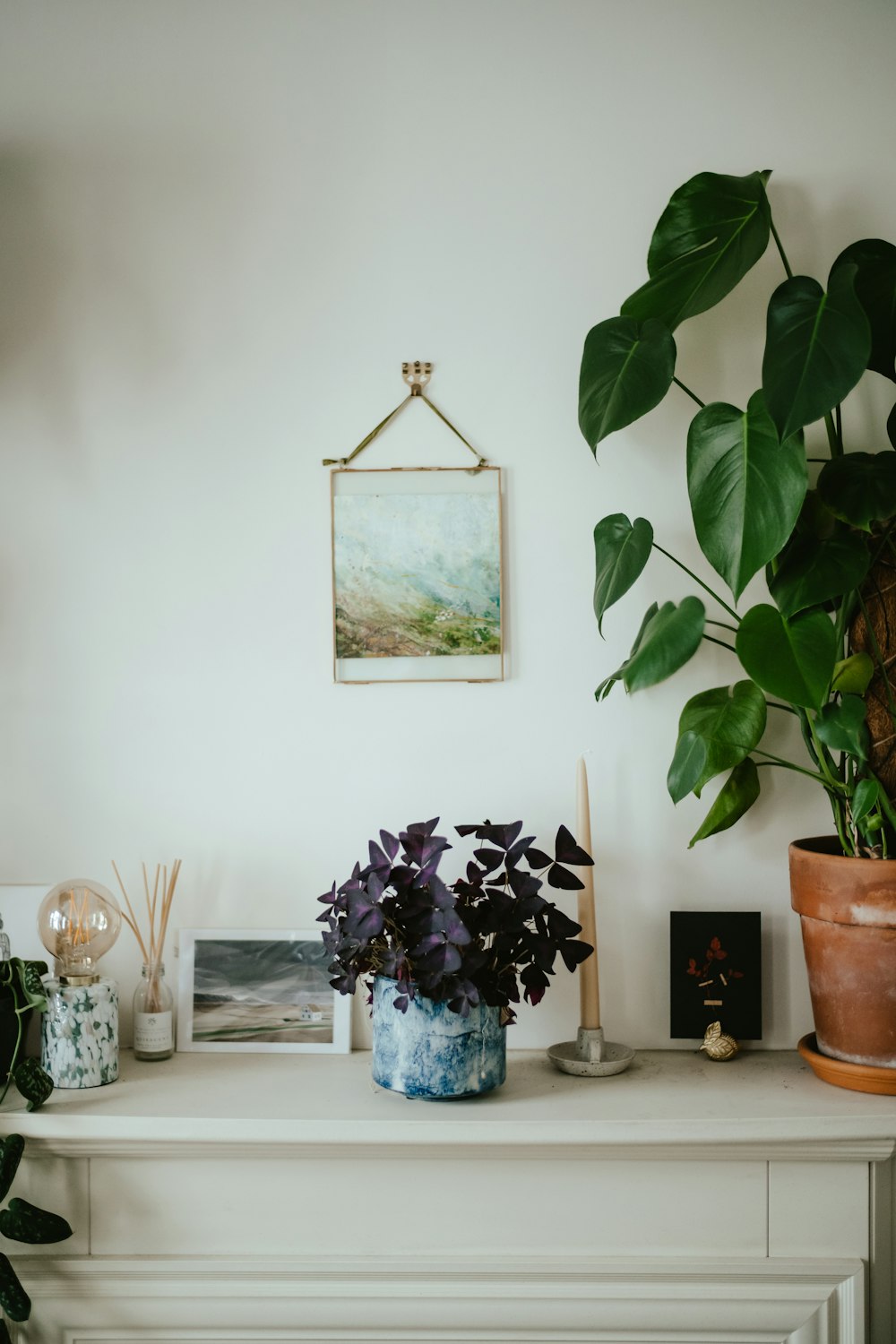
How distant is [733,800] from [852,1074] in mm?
376

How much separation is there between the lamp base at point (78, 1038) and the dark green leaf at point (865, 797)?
1014mm

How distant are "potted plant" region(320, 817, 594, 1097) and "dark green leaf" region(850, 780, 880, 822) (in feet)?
1.14

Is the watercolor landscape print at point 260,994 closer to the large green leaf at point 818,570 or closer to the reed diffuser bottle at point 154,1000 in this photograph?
the reed diffuser bottle at point 154,1000

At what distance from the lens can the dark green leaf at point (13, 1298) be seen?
1.23 meters

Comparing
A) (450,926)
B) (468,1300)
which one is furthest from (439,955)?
(468,1300)

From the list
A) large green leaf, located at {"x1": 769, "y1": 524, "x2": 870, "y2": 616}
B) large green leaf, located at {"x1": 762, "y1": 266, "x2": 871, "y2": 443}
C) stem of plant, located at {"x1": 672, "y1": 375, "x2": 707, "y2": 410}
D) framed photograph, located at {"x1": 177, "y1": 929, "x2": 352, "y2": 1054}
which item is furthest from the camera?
framed photograph, located at {"x1": 177, "y1": 929, "x2": 352, "y2": 1054}

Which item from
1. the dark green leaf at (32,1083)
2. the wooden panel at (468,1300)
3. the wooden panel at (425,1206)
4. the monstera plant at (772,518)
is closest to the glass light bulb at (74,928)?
the dark green leaf at (32,1083)

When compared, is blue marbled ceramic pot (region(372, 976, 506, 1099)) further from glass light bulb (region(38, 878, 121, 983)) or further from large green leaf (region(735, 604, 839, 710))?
large green leaf (region(735, 604, 839, 710))

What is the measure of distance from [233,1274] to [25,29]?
1.78 meters

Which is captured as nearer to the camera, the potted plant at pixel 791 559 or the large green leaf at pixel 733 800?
the potted plant at pixel 791 559

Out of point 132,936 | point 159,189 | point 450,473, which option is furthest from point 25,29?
point 132,936

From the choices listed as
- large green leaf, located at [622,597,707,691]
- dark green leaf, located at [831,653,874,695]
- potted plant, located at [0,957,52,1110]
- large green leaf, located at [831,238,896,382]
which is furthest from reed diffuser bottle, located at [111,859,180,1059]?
large green leaf, located at [831,238,896,382]

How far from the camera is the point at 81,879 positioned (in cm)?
148

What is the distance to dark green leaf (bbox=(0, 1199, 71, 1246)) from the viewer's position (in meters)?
1.25
